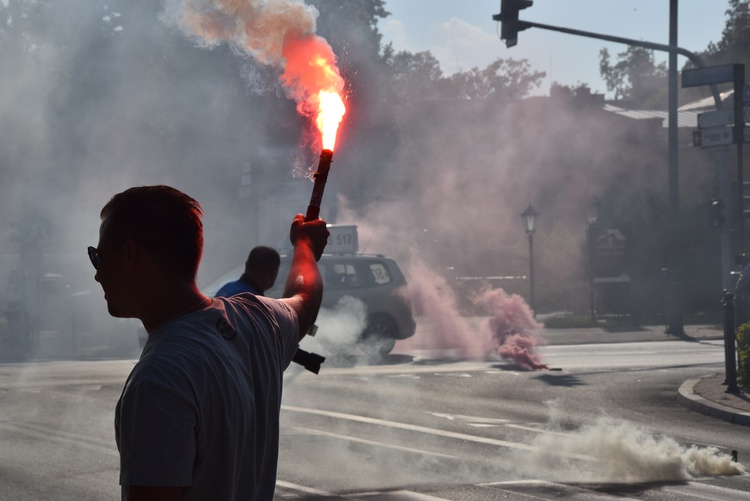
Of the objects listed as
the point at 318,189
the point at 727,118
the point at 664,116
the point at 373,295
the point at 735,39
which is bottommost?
the point at 373,295

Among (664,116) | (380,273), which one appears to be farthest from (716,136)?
(664,116)

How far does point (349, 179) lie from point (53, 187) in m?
14.2

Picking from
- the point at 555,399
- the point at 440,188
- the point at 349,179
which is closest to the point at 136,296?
the point at 555,399

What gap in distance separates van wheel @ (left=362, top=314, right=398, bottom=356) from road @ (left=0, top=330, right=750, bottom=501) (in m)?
1.23

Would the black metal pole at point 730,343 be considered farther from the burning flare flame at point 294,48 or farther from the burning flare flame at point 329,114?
the burning flare flame at point 329,114

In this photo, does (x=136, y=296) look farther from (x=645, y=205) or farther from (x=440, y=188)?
(x=440, y=188)

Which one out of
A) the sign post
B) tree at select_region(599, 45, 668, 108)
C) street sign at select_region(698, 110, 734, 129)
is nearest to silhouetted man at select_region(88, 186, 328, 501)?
the sign post

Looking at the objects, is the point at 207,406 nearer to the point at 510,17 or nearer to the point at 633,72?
the point at 510,17

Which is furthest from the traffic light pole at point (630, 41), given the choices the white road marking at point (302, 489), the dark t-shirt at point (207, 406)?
the dark t-shirt at point (207, 406)

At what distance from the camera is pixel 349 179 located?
39.3 metres

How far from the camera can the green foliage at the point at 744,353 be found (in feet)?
43.1

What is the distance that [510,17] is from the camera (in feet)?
57.4

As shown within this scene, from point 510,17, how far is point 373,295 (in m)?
5.39

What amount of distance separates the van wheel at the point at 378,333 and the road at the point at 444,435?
1233mm
